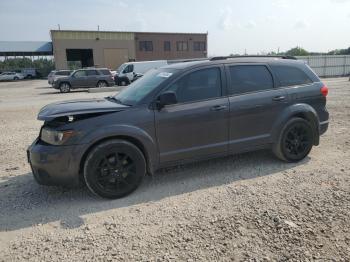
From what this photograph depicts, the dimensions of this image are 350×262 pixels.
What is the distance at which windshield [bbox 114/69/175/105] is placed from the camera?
442 cm

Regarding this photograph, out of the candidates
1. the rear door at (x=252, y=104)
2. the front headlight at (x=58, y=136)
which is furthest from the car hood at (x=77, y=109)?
the rear door at (x=252, y=104)

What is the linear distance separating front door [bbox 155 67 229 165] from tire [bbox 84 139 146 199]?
1.32 feet

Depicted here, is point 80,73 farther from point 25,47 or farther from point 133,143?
point 25,47

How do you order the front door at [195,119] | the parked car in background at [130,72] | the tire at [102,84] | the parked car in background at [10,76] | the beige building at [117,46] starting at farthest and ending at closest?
the beige building at [117,46]
the parked car in background at [10,76]
the parked car in background at [130,72]
the tire at [102,84]
the front door at [195,119]

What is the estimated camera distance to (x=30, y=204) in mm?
3984

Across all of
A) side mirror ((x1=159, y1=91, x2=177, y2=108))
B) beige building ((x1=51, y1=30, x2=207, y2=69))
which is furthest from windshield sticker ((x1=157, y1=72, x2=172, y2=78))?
beige building ((x1=51, y1=30, x2=207, y2=69))

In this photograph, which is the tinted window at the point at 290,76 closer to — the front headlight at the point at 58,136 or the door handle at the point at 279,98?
the door handle at the point at 279,98

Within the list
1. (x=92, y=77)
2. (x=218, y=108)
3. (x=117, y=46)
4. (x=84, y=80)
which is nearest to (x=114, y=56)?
(x=117, y=46)

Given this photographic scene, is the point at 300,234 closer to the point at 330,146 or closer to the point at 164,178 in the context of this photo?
the point at 164,178

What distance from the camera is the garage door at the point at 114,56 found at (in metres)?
51.7

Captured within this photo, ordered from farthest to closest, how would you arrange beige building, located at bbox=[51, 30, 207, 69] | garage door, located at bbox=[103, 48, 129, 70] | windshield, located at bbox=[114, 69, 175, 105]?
1. garage door, located at bbox=[103, 48, 129, 70]
2. beige building, located at bbox=[51, 30, 207, 69]
3. windshield, located at bbox=[114, 69, 175, 105]

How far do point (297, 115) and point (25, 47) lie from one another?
6130 cm

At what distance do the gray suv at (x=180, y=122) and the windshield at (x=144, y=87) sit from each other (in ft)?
0.08

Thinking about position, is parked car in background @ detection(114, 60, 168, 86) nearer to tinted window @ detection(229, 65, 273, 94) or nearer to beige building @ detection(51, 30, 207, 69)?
tinted window @ detection(229, 65, 273, 94)
